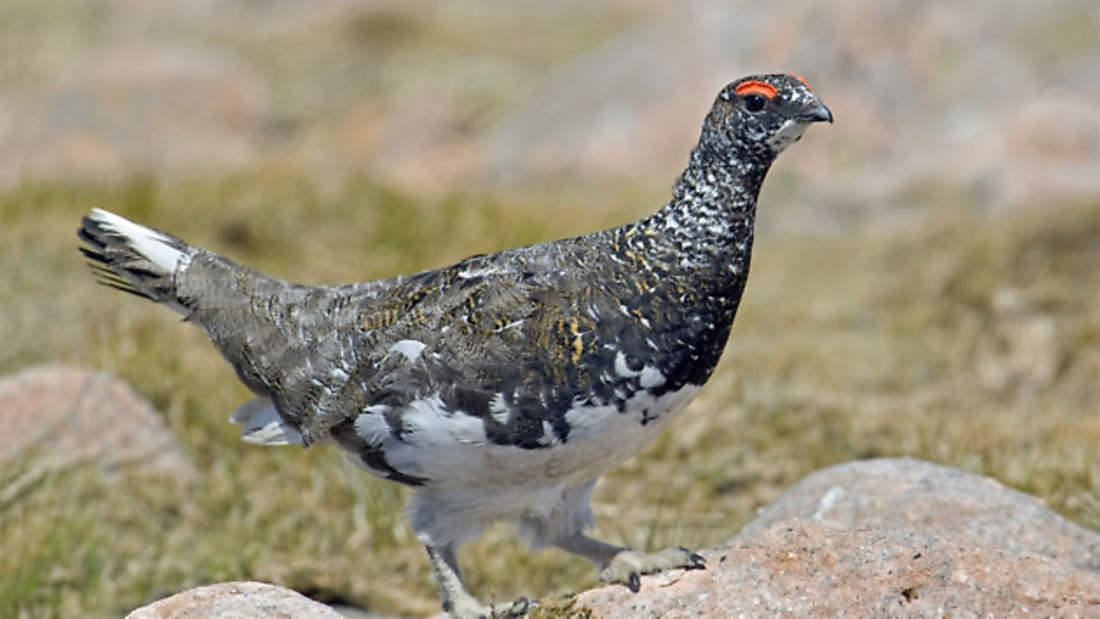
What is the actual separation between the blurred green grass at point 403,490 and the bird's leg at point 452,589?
4.44 feet

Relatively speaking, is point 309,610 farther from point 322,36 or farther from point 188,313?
point 322,36

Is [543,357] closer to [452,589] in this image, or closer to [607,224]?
[452,589]

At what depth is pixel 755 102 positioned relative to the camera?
496cm

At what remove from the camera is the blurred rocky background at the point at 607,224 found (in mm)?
6930

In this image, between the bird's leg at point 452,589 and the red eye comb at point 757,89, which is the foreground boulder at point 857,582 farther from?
the red eye comb at point 757,89

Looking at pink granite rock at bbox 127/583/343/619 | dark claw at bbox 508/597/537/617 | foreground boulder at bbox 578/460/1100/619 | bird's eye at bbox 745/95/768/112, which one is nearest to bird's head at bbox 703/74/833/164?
bird's eye at bbox 745/95/768/112

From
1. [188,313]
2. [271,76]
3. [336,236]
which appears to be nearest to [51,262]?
[336,236]

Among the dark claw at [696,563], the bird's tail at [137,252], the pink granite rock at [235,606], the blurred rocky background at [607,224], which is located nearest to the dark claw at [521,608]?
the blurred rocky background at [607,224]

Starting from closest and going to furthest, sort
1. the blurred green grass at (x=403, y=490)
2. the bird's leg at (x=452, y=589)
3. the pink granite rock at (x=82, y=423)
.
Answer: the bird's leg at (x=452, y=589)
the blurred green grass at (x=403, y=490)
the pink granite rock at (x=82, y=423)

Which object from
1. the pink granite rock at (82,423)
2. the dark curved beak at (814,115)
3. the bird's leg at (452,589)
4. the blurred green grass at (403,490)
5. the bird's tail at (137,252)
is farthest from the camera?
A: the pink granite rock at (82,423)

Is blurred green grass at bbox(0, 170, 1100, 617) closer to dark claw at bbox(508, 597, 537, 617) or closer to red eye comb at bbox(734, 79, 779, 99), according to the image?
dark claw at bbox(508, 597, 537, 617)

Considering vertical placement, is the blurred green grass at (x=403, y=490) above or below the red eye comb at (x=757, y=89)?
below

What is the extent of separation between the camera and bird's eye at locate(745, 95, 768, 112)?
496 cm

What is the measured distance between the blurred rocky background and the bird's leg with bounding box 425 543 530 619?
0.64 metres
